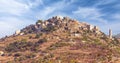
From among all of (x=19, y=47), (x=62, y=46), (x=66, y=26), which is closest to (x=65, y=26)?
(x=66, y=26)

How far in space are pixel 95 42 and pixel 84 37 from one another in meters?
9.96

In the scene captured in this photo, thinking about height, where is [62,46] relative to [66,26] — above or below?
below

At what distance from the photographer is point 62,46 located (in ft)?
484

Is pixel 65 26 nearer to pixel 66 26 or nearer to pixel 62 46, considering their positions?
pixel 66 26

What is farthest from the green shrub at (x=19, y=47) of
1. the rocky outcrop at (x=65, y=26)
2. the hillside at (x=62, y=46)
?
the rocky outcrop at (x=65, y=26)

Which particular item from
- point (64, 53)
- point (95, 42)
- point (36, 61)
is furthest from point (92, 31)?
point (36, 61)

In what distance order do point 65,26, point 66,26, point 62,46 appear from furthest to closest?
point 65,26
point 66,26
point 62,46

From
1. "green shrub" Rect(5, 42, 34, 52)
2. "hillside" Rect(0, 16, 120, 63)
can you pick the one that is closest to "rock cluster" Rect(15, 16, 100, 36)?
"hillside" Rect(0, 16, 120, 63)

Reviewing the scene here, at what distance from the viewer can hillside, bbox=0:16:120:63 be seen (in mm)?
122500

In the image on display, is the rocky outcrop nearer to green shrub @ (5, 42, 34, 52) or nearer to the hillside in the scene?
the hillside

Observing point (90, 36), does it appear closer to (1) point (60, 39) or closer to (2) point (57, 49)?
(1) point (60, 39)

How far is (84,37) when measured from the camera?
165 meters

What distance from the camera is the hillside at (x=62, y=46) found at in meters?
122

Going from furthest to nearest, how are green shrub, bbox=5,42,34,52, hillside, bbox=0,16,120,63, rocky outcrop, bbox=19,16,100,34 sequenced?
rocky outcrop, bbox=19,16,100,34 < green shrub, bbox=5,42,34,52 < hillside, bbox=0,16,120,63
